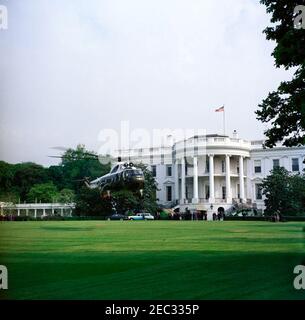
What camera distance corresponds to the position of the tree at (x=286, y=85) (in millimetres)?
9562

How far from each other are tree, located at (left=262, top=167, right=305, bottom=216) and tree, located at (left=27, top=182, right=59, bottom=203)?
19.3 meters

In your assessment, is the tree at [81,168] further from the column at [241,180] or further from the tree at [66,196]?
the column at [241,180]

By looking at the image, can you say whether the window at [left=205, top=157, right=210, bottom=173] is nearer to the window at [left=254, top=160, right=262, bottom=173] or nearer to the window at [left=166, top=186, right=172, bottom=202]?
the window at [left=254, top=160, right=262, bottom=173]

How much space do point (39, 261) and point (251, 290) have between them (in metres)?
5.44

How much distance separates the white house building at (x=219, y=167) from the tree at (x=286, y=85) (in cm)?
4637

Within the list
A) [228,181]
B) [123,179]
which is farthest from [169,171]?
[123,179]

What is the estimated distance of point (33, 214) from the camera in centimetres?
5531
